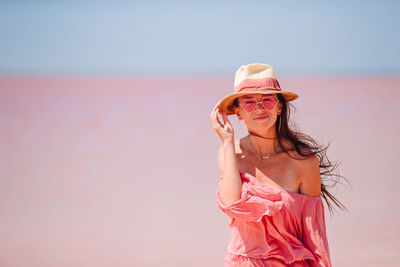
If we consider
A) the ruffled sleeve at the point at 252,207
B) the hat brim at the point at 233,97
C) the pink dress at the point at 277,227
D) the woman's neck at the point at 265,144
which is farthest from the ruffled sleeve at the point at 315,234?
the hat brim at the point at 233,97

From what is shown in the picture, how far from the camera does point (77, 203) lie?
7.94 meters

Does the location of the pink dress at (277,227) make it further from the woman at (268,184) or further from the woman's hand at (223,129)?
the woman's hand at (223,129)

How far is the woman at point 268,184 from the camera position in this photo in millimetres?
2924

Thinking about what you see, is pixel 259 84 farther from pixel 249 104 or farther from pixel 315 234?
pixel 315 234

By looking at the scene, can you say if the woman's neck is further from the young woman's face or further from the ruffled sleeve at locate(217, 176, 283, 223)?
the ruffled sleeve at locate(217, 176, 283, 223)

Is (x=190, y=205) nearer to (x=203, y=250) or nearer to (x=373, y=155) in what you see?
(x=203, y=250)

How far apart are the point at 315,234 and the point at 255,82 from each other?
766 mm

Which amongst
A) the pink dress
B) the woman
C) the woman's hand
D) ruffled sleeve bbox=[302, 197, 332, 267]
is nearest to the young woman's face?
the woman

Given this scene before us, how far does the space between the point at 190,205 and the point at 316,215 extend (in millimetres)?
4791

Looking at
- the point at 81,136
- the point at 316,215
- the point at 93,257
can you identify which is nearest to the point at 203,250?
the point at 93,257

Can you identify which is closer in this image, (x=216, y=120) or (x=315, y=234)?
(x=315, y=234)

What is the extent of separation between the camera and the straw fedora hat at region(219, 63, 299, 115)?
304 cm

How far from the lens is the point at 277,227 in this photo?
2941 mm

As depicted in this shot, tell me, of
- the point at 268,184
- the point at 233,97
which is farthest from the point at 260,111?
the point at 268,184
